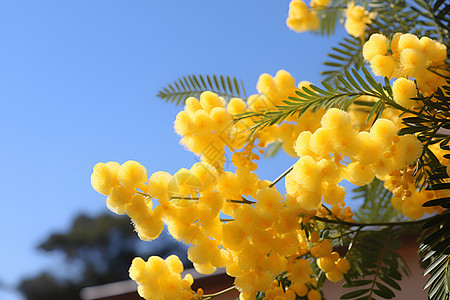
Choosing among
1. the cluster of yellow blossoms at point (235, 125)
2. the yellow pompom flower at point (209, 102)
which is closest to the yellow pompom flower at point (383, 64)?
the cluster of yellow blossoms at point (235, 125)

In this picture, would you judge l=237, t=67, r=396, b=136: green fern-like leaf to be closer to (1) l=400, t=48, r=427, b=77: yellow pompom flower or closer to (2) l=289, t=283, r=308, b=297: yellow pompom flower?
(1) l=400, t=48, r=427, b=77: yellow pompom flower

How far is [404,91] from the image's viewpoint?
1.53ft

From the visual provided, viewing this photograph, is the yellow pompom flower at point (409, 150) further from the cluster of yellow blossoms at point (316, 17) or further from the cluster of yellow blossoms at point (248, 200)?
the cluster of yellow blossoms at point (316, 17)

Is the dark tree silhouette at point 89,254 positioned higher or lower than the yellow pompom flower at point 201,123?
higher

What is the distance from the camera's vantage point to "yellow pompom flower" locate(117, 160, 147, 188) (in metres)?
0.50

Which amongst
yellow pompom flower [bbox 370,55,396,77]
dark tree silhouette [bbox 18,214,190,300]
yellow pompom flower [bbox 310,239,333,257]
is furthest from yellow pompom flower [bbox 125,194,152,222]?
dark tree silhouette [bbox 18,214,190,300]

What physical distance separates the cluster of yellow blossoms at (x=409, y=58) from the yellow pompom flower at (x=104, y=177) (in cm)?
33

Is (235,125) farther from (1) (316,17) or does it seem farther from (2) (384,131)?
(1) (316,17)

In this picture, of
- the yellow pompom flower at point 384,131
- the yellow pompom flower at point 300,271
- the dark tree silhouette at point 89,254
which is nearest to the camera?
the yellow pompom flower at point 384,131

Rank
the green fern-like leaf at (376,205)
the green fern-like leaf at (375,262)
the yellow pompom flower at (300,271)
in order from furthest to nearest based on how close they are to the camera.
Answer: the green fern-like leaf at (376,205), the green fern-like leaf at (375,262), the yellow pompom flower at (300,271)

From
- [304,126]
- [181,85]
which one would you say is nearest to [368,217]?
[304,126]

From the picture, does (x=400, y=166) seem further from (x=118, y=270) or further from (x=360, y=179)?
(x=118, y=270)

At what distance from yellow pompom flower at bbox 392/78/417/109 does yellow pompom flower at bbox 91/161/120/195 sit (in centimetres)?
31

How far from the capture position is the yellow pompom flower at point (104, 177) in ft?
1.63
